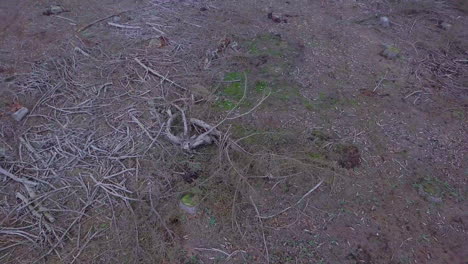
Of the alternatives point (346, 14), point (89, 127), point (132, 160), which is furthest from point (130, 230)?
point (346, 14)

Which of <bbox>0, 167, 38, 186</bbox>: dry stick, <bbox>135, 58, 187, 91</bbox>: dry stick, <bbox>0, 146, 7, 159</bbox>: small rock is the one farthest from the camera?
<bbox>135, 58, 187, 91</bbox>: dry stick

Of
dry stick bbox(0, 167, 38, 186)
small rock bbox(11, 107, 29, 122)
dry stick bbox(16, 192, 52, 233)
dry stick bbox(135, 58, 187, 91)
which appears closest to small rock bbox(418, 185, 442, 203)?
dry stick bbox(135, 58, 187, 91)

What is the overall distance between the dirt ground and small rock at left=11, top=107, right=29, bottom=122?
0.18 ft

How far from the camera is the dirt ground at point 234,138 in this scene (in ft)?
9.48

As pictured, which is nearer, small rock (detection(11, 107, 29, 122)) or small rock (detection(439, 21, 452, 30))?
small rock (detection(11, 107, 29, 122))

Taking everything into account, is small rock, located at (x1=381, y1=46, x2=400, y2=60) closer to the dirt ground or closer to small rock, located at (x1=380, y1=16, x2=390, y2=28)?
the dirt ground

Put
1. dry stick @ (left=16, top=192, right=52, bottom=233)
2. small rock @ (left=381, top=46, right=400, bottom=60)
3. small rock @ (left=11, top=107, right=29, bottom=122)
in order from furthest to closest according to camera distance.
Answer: small rock @ (left=381, top=46, right=400, bottom=60), small rock @ (left=11, top=107, right=29, bottom=122), dry stick @ (left=16, top=192, right=52, bottom=233)

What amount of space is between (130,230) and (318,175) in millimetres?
1834

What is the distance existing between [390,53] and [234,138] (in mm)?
2952

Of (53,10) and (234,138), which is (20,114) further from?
(53,10)

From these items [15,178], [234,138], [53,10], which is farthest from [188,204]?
[53,10]

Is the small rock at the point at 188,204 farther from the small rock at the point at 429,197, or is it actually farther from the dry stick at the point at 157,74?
the small rock at the point at 429,197

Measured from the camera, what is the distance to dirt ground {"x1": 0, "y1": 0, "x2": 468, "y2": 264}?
2889mm

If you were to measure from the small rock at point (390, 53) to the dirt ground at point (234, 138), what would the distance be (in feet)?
0.10
